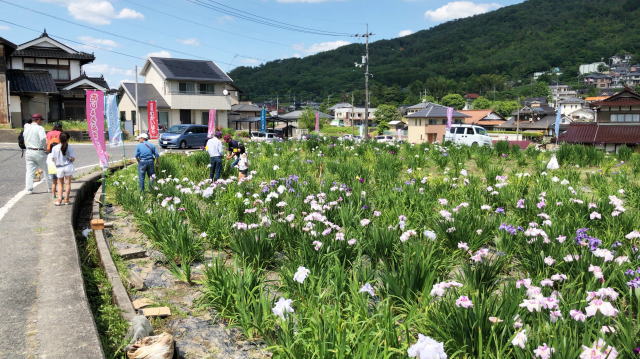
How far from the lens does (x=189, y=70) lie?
39.6 m

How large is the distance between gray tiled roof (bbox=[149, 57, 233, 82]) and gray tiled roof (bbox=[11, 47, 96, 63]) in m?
5.22

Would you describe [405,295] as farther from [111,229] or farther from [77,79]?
[77,79]

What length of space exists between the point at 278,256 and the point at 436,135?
47.3 m

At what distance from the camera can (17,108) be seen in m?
28.5

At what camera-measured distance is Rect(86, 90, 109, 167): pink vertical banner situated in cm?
829

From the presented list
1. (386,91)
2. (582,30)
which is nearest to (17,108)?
(386,91)

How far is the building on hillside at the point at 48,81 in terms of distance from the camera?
96.3 feet

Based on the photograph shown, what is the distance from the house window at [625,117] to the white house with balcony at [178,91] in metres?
33.4

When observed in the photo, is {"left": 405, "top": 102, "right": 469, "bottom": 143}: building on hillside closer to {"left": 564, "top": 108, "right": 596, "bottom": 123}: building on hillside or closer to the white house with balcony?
the white house with balcony

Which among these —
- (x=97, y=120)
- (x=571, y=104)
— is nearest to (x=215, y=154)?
(x=97, y=120)

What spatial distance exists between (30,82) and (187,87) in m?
12.0

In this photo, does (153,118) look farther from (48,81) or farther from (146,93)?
(146,93)

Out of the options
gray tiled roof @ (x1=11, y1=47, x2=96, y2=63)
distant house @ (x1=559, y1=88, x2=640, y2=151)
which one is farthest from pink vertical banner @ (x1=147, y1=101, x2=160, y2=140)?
distant house @ (x1=559, y1=88, x2=640, y2=151)

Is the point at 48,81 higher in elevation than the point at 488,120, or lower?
higher
